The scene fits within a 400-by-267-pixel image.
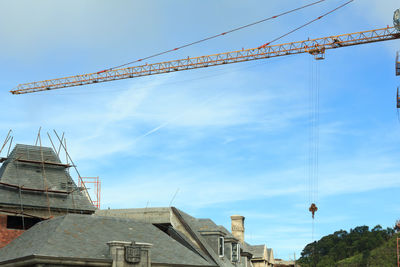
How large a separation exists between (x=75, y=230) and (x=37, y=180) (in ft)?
36.8

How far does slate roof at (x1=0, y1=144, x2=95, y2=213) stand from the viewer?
43062mm

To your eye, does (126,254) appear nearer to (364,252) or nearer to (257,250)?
(257,250)

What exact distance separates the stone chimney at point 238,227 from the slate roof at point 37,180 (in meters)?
19.7

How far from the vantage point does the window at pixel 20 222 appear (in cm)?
4409

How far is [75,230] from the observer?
117ft

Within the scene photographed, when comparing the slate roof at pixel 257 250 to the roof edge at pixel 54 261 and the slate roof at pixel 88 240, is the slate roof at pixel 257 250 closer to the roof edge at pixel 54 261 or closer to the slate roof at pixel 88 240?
the slate roof at pixel 88 240

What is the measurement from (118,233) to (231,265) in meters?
14.4

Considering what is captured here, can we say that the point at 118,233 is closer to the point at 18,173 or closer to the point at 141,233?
the point at 141,233

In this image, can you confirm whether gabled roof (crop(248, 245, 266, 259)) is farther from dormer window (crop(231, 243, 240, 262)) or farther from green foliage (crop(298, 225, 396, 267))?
green foliage (crop(298, 225, 396, 267))

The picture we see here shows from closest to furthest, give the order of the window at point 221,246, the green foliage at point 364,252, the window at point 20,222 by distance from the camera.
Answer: the window at point 20,222, the window at point 221,246, the green foliage at point 364,252

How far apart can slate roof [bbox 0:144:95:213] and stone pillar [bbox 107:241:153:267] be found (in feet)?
43.4

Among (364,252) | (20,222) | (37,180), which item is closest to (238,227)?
(37,180)

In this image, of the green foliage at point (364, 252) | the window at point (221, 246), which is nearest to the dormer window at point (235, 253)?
the window at point (221, 246)

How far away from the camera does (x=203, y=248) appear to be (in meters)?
43.7
